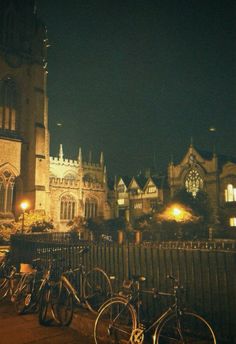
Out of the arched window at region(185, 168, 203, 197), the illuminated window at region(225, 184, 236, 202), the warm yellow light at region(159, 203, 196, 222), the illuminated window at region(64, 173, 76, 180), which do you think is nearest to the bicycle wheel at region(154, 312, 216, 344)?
the warm yellow light at region(159, 203, 196, 222)

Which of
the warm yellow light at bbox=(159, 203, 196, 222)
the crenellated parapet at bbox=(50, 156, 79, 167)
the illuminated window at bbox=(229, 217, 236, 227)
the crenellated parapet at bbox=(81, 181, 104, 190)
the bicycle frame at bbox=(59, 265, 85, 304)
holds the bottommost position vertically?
the bicycle frame at bbox=(59, 265, 85, 304)

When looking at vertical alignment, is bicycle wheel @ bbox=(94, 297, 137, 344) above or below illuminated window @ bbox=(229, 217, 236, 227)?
below

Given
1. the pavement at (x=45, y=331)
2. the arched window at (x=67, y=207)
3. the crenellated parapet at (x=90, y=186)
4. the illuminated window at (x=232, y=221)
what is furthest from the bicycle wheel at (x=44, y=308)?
the crenellated parapet at (x=90, y=186)

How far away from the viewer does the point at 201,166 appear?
149 ft

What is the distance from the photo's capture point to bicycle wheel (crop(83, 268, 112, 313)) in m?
6.85

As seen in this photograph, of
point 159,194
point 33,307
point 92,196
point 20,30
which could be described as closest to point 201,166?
point 159,194

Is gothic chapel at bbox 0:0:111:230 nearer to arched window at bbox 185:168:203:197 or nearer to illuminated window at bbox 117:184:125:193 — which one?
arched window at bbox 185:168:203:197

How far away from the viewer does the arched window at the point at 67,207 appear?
41281mm

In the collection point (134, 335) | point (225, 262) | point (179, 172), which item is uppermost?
point (179, 172)

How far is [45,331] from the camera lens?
20.7 feet

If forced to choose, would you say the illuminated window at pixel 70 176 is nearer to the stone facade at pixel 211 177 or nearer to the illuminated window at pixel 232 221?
the stone facade at pixel 211 177

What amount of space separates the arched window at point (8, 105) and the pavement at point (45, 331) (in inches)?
1092

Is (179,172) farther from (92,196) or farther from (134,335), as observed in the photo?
(134,335)

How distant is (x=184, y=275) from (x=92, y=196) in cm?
4041
